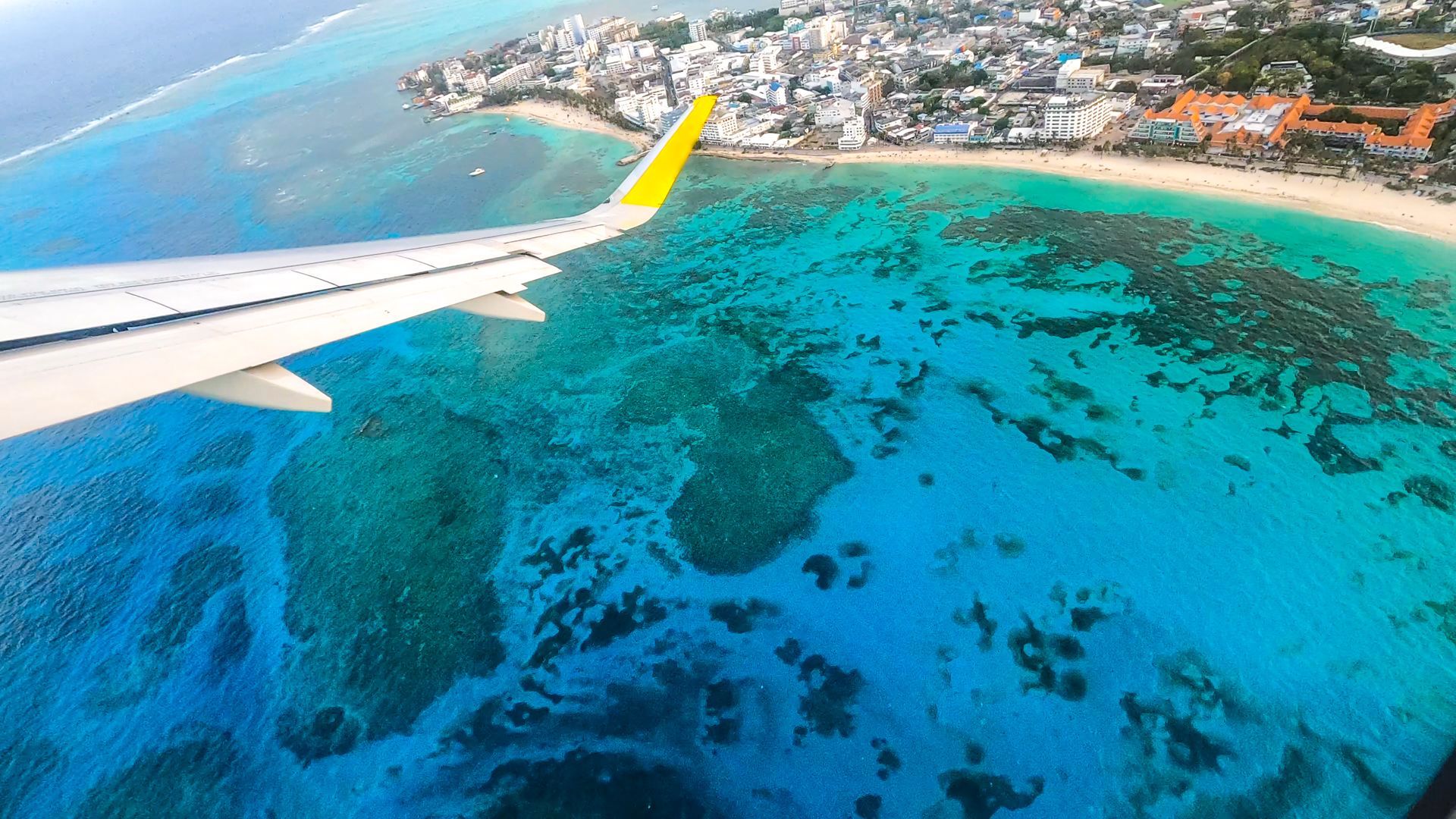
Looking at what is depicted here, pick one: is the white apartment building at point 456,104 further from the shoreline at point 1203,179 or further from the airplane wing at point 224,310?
the airplane wing at point 224,310

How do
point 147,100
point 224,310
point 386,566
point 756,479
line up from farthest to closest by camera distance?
point 147,100 → point 756,479 → point 386,566 → point 224,310

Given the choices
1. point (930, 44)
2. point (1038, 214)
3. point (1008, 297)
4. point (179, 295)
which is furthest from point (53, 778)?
point (930, 44)

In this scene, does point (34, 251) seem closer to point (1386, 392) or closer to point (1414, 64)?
point (1386, 392)

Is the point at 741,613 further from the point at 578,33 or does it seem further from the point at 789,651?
the point at 578,33

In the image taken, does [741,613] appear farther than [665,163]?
Yes

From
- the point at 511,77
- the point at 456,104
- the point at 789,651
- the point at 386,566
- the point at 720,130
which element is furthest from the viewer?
the point at 511,77

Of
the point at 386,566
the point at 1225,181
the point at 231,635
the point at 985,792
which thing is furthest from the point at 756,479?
the point at 1225,181

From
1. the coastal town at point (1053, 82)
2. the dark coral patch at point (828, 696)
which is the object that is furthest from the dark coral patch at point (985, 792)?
the coastal town at point (1053, 82)
